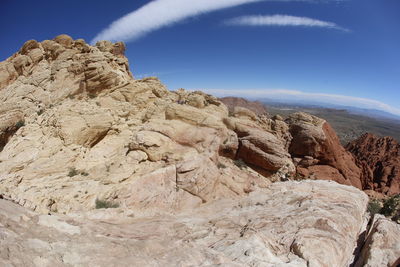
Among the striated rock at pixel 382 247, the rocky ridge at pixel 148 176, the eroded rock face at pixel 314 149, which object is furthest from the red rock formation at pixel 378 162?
the striated rock at pixel 382 247

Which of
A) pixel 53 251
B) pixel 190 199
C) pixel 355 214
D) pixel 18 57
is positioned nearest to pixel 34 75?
pixel 18 57

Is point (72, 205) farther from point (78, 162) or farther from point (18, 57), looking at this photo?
point (18, 57)

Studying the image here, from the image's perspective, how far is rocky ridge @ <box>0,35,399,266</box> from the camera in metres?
10.0

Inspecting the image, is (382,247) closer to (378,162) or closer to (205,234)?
(205,234)

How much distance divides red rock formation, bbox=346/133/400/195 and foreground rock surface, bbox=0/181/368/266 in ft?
123

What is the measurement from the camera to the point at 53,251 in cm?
808

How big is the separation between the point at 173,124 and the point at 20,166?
469 inches

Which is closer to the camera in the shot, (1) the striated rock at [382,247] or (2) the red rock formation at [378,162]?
(1) the striated rock at [382,247]

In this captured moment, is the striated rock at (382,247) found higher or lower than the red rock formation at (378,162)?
higher

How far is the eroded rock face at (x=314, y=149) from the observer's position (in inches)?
1268

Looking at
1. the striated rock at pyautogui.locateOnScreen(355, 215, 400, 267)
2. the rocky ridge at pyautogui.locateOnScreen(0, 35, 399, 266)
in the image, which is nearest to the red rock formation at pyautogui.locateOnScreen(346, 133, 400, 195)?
the rocky ridge at pyautogui.locateOnScreen(0, 35, 399, 266)

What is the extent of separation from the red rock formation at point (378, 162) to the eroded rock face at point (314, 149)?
16886mm

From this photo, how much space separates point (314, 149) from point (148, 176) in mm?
23319

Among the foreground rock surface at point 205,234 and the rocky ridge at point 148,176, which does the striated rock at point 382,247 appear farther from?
the foreground rock surface at point 205,234
